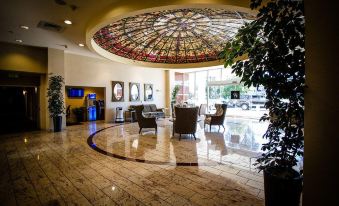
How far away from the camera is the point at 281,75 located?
169 centimetres

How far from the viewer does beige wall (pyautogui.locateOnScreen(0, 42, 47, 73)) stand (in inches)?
270

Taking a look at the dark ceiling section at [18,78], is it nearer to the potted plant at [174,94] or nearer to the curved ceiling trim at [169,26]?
the curved ceiling trim at [169,26]

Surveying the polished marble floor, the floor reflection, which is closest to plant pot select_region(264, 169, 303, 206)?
the polished marble floor

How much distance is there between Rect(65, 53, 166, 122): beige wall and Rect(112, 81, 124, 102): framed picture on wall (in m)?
0.18

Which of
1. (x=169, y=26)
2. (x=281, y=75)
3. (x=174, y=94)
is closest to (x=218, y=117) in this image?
(x=169, y=26)

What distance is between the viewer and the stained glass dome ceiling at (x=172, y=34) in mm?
4887

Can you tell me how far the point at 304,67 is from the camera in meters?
1.65

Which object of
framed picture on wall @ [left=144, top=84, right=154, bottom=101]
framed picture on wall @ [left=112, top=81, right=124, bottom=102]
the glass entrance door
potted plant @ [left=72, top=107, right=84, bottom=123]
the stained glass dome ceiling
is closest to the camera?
the stained glass dome ceiling

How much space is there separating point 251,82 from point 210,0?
8.20 feet

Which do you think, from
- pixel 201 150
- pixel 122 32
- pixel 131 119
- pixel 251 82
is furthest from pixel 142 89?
pixel 251 82

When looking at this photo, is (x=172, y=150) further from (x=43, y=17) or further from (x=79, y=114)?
(x=79, y=114)

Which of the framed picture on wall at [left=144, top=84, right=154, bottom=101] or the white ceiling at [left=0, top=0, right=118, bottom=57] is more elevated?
the white ceiling at [left=0, top=0, right=118, bottom=57]

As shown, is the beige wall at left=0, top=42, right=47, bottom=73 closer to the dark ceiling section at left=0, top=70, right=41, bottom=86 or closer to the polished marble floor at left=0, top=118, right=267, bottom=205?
the dark ceiling section at left=0, top=70, right=41, bottom=86

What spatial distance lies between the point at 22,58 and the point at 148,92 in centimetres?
680
